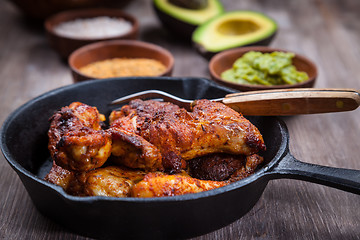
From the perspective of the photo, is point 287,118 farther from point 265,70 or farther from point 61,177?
point 61,177

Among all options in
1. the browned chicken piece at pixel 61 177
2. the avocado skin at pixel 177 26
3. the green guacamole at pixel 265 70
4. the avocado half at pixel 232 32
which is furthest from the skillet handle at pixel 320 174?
the avocado skin at pixel 177 26

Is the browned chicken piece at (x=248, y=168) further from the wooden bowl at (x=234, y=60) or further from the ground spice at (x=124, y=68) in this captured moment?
the ground spice at (x=124, y=68)

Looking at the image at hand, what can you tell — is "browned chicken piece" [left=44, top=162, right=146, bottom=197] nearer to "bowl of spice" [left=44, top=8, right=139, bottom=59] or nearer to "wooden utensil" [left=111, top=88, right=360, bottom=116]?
"wooden utensil" [left=111, top=88, right=360, bottom=116]

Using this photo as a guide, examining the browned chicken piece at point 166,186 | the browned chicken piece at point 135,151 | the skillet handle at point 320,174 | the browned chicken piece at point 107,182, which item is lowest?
the browned chicken piece at point 107,182

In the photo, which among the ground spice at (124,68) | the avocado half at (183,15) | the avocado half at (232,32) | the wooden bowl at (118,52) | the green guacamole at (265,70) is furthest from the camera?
the avocado half at (183,15)

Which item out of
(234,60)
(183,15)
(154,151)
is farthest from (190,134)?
(183,15)

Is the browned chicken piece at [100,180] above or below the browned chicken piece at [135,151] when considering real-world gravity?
below

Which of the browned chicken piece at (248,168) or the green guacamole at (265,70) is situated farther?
the green guacamole at (265,70)
